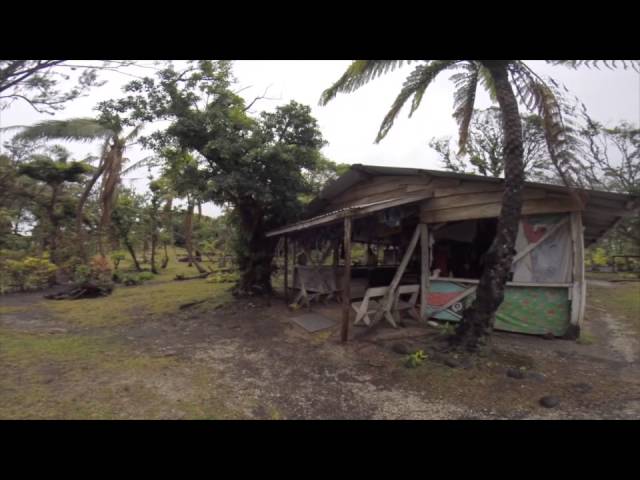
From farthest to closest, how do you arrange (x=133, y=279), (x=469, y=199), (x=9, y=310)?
(x=133, y=279) → (x=9, y=310) → (x=469, y=199)

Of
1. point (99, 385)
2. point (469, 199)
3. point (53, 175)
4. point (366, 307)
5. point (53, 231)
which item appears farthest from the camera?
point (53, 231)

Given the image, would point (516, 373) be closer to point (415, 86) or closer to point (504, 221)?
point (504, 221)

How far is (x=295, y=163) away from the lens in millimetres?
9352

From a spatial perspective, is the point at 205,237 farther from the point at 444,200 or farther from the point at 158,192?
the point at 444,200

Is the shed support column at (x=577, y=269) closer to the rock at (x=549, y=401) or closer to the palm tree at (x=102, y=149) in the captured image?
the rock at (x=549, y=401)

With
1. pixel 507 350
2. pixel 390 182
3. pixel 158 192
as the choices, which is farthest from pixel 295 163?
pixel 158 192

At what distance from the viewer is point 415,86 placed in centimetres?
573

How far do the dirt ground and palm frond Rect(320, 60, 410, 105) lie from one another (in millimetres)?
4934

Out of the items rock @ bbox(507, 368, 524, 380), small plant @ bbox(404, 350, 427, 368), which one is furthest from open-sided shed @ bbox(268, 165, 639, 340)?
rock @ bbox(507, 368, 524, 380)

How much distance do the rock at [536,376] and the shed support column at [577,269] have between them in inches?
89.5

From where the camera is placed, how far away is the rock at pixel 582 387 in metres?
4.16

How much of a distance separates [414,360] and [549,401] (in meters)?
1.79

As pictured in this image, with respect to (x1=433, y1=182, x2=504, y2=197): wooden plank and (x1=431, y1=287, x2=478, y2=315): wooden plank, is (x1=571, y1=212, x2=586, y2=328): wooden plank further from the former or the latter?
(x1=431, y1=287, x2=478, y2=315): wooden plank

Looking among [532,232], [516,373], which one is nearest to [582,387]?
[516,373]
